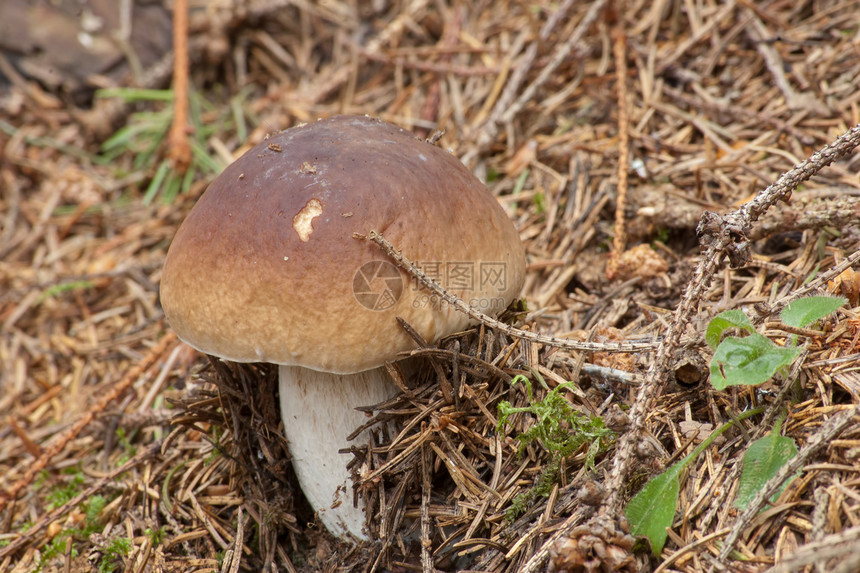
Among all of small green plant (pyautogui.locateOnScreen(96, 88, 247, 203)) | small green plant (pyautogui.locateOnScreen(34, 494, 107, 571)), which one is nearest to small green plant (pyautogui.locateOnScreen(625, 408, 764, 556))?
small green plant (pyautogui.locateOnScreen(34, 494, 107, 571))

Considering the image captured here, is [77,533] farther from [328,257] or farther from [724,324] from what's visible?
[724,324]

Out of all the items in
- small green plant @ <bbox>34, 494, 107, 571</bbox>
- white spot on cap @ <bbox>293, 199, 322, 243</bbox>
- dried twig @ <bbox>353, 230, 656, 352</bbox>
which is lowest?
small green plant @ <bbox>34, 494, 107, 571</bbox>

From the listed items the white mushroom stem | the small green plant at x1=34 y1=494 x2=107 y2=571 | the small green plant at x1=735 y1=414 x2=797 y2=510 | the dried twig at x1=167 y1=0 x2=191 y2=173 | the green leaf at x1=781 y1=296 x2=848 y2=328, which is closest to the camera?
the small green plant at x1=735 y1=414 x2=797 y2=510

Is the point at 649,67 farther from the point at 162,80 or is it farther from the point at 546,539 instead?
the point at 162,80

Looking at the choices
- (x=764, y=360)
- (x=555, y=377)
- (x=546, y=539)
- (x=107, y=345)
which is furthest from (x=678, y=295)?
(x=107, y=345)

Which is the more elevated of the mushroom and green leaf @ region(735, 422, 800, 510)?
the mushroom

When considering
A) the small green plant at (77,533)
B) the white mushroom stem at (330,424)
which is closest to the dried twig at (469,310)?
the white mushroom stem at (330,424)

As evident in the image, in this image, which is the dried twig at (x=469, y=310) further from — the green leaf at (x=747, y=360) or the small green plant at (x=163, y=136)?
the small green plant at (x=163, y=136)

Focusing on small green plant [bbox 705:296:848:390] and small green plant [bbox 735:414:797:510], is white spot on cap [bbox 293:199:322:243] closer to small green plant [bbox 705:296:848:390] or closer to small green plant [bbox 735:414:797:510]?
small green plant [bbox 705:296:848:390]
